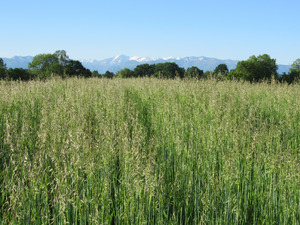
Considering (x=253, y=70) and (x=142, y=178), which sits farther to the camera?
(x=253, y=70)

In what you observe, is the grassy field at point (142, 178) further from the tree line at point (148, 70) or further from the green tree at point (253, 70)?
the green tree at point (253, 70)

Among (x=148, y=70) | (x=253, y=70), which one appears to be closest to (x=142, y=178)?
(x=253, y=70)

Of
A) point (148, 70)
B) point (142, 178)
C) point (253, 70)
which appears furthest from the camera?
point (148, 70)

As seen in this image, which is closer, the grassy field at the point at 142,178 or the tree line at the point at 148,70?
the grassy field at the point at 142,178

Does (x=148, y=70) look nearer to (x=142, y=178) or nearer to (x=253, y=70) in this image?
(x=253, y=70)

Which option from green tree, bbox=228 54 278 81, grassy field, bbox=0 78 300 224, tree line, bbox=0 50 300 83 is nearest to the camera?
grassy field, bbox=0 78 300 224

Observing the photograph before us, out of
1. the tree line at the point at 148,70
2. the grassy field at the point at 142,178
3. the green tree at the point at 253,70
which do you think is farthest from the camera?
the green tree at the point at 253,70

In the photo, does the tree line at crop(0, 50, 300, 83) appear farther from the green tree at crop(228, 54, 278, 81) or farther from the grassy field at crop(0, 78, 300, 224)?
the grassy field at crop(0, 78, 300, 224)

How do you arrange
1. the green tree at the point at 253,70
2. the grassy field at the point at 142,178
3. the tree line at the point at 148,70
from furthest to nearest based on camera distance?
the green tree at the point at 253,70, the tree line at the point at 148,70, the grassy field at the point at 142,178

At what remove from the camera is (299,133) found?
14.2 feet

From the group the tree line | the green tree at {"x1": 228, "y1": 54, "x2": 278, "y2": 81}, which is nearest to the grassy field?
the tree line

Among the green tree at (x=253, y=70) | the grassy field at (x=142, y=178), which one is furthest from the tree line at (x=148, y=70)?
the grassy field at (x=142, y=178)

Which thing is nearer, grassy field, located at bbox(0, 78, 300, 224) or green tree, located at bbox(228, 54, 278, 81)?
grassy field, located at bbox(0, 78, 300, 224)

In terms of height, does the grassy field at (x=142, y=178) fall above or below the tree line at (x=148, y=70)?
below
